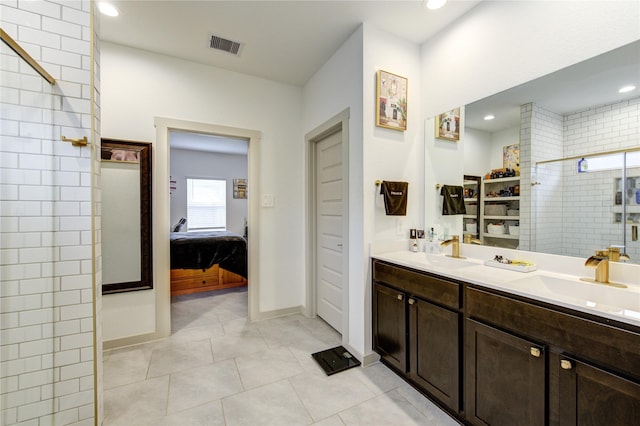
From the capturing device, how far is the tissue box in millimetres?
1891

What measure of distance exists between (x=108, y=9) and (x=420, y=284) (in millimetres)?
3100

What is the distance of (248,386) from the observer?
1.92 m

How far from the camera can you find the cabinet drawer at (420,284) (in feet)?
5.13

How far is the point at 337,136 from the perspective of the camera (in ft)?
9.04

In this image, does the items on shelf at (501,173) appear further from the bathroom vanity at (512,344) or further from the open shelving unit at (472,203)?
the bathroom vanity at (512,344)

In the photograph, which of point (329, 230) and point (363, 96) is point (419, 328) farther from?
point (363, 96)

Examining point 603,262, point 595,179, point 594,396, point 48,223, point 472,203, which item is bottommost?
point 594,396

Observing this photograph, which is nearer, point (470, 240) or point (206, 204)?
point (470, 240)

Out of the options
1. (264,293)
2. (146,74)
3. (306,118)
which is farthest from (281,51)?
(264,293)

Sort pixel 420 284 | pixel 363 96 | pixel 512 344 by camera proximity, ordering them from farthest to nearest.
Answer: pixel 363 96 → pixel 420 284 → pixel 512 344

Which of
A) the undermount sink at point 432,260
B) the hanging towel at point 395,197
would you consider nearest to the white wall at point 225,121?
the hanging towel at point 395,197

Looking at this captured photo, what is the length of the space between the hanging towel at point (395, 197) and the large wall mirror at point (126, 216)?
225cm

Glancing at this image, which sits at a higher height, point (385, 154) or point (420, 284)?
point (385, 154)

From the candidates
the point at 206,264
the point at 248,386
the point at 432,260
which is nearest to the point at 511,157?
the point at 432,260
